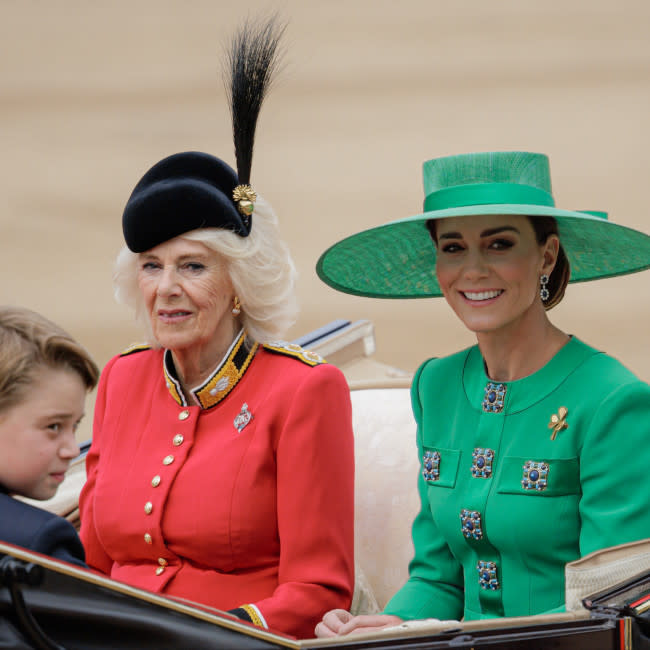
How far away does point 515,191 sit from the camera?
176 cm

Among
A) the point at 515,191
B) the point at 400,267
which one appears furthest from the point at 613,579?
the point at 400,267

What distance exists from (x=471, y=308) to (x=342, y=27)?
3216 mm

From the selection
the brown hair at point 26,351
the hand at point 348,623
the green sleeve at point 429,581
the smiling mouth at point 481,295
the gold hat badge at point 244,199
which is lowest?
the hand at point 348,623

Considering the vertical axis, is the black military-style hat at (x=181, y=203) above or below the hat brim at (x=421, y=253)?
above

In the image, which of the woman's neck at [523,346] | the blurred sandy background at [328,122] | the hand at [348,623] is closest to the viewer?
the hand at [348,623]

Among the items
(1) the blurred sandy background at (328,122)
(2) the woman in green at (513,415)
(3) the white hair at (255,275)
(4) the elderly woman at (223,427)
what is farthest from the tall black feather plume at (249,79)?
(1) the blurred sandy background at (328,122)

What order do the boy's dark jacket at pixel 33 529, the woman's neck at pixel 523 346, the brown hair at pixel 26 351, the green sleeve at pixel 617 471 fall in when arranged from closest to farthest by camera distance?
1. the boy's dark jacket at pixel 33 529
2. the brown hair at pixel 26 351
3. the green sleeve at pixel 617 471
4. the woman's neck at pixel 523 346

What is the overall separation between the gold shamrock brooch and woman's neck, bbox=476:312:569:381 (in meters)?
Answer: 0.10

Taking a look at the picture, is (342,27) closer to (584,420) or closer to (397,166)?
(397,166)

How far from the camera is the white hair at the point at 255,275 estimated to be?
205cm

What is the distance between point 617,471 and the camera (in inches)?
62.5

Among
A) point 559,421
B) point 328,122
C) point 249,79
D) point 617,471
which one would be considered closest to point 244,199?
point 249,79

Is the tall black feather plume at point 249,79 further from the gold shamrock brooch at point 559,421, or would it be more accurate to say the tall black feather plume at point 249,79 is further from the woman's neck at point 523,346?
the gold shamrock brooch at point 559,421

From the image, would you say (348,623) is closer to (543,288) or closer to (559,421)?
(559,421)
